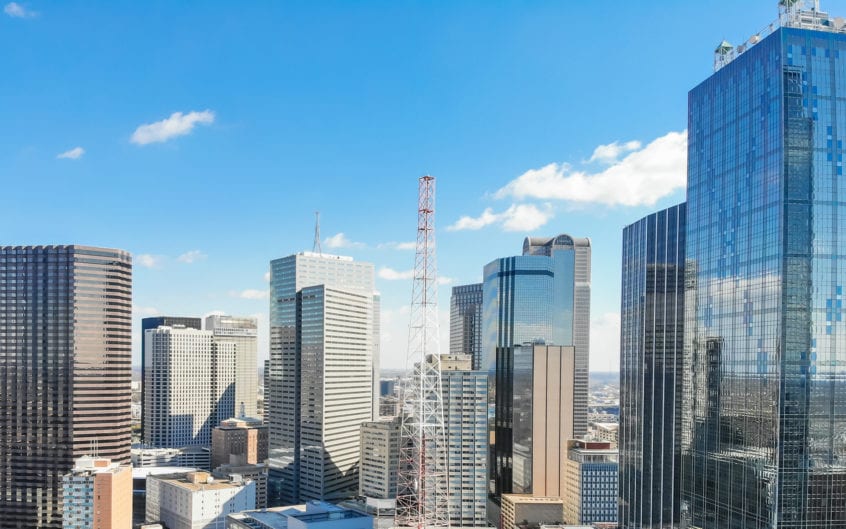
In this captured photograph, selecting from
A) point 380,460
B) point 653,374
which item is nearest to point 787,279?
point 653,374

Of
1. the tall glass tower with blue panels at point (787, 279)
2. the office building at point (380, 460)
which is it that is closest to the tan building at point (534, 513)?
the office building at point (380, 460)

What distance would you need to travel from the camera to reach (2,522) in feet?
500

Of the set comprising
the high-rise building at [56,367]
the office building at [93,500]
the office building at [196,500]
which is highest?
the high-rise building at [56,367]

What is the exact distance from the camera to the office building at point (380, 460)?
167 meters

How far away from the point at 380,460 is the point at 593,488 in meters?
48.7

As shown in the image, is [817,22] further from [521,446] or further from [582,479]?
[521,446]

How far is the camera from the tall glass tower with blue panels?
6681cm

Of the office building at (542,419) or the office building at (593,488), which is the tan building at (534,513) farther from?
the office building at (542,419)

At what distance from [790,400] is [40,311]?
495 feet

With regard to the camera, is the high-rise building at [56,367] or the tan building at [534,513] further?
the high-rise building at [56,367]

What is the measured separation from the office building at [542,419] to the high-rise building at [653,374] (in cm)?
5486

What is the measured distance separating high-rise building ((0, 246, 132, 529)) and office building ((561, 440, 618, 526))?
324ft

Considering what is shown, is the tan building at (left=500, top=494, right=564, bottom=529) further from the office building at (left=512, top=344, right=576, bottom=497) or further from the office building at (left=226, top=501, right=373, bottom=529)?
the office building at (left=226, top=501, right=373, bottom=529)

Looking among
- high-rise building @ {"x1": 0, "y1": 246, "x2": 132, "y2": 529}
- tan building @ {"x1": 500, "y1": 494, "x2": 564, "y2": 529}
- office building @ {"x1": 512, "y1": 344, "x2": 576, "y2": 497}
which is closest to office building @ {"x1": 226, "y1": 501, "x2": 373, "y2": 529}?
tan building @ {"x1": 500, "y1": 494, "x2": 564, "y2": 529}
